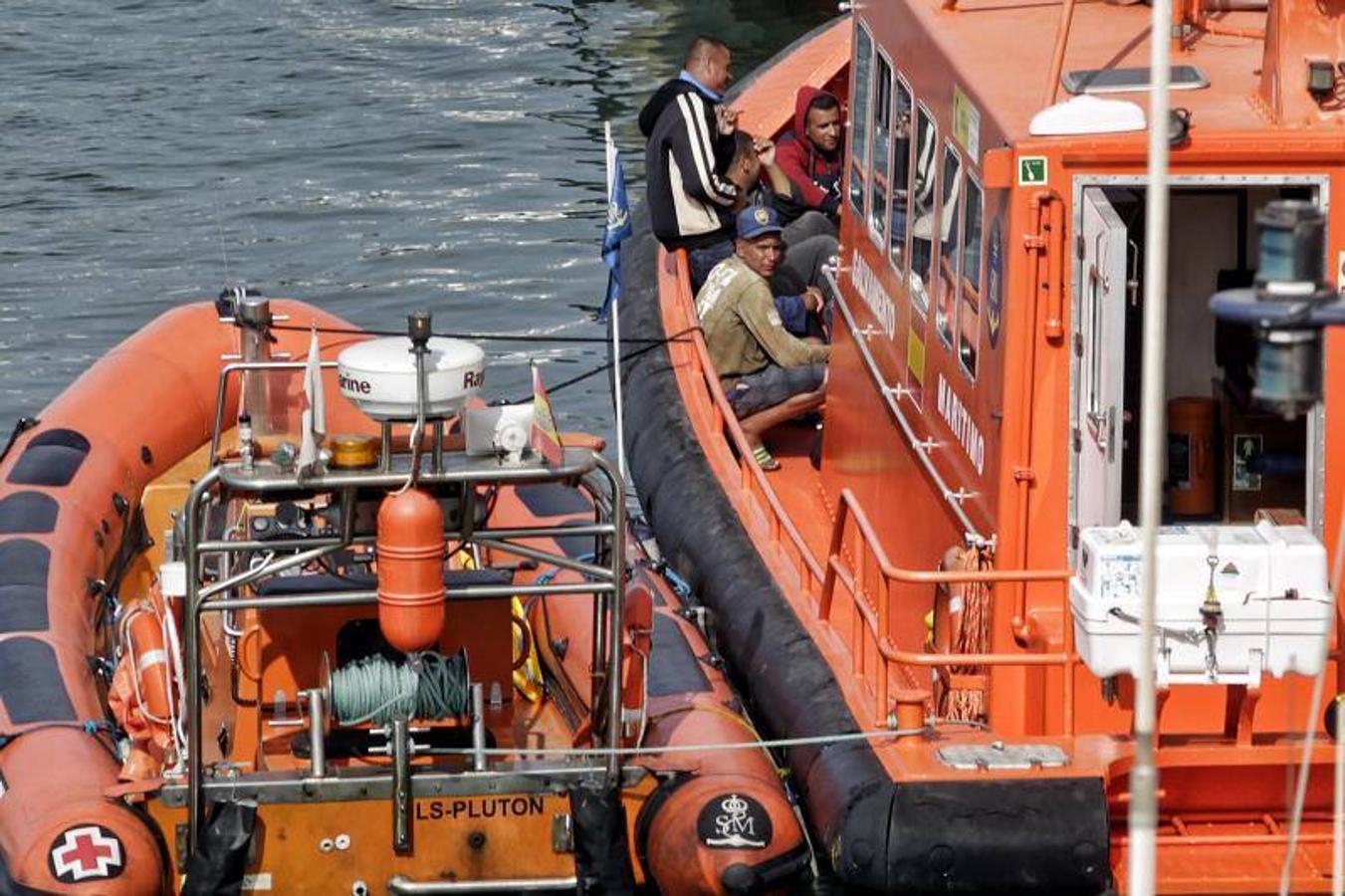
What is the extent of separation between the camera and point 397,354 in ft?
22.2

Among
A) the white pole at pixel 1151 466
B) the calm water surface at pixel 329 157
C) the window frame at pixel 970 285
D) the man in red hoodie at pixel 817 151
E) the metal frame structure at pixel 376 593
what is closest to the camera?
the white pole at pixel 1151 466

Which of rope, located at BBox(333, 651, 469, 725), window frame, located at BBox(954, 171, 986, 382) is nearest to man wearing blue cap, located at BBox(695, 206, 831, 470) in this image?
window frame, located at BBox(954, 171, 986, 382)

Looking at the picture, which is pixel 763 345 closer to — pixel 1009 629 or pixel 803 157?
pixel 803 157

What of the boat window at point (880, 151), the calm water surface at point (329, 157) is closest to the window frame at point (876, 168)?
the boat window at point (880, 151)

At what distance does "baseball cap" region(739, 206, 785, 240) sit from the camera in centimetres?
1030

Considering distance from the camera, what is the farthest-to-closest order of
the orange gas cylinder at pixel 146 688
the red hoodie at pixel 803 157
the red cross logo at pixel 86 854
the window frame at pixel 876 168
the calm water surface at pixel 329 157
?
the calm water surface at pixel 329 157 < the red hoodie at pixel 803 157 < the window frame at pixel 876 168 < the orange gas cylinder at pixel 146 688 < the red cross logo at pixel 86 854

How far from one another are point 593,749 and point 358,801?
0.65 meters

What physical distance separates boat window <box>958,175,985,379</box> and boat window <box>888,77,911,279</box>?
0.89 metres

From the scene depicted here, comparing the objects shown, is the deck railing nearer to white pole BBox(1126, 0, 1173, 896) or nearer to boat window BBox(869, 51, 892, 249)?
boat window BBox(869, 51, 892, 249)

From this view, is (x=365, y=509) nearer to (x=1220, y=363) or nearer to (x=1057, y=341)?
(x=1057, y=341)

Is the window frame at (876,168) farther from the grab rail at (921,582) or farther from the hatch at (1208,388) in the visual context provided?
the grab rail at (921,582)

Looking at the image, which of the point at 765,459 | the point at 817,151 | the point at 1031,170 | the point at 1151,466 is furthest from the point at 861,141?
the point at 1151,466

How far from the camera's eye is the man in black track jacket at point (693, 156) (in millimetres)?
11055

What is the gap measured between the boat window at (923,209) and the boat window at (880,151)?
1.55 feet
